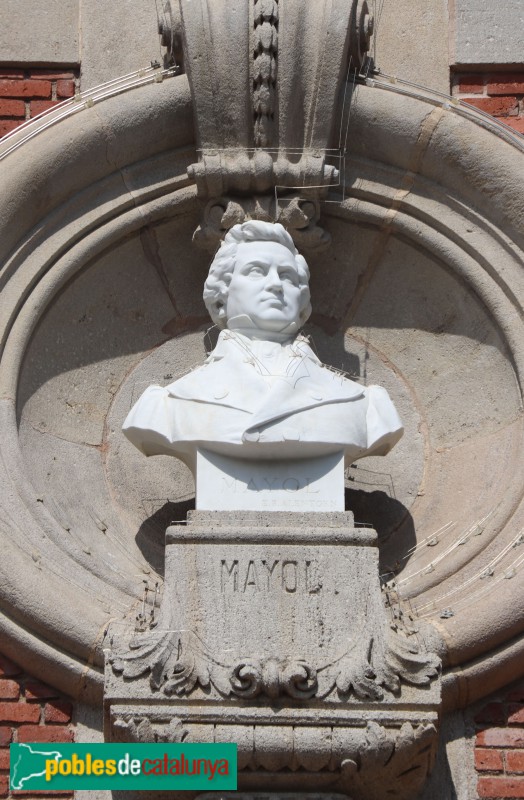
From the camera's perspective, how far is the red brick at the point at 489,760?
21.6 feet

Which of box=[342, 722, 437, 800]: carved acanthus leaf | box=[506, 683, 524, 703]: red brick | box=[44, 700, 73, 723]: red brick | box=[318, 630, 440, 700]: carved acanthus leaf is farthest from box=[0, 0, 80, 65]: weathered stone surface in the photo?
box=[342, 722, 437, 800]: carved acanthus leaf

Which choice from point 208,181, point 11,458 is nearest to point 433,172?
point 208,181

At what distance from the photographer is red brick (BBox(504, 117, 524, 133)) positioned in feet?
26.1

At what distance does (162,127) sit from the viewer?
791 cm

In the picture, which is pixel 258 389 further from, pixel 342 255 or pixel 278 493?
pixel 342 255

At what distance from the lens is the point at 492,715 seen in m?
6.66

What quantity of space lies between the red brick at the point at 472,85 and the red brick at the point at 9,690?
3.09 meters

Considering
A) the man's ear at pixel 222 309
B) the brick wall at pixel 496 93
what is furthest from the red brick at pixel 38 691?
the brick wall at pixel 496 93

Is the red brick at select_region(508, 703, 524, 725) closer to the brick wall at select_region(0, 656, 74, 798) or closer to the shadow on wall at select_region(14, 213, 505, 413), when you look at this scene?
the brick wall at select_region(0, 656, 74, 798)

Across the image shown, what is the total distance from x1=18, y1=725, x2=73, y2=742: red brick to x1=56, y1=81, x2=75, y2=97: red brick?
270cm

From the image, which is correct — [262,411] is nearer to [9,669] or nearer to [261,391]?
[261,391]

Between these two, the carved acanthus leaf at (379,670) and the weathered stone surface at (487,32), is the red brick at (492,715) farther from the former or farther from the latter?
the weathered stone surface at (487,32)

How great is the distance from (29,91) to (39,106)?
0.08m

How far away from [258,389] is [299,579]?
84 cm
